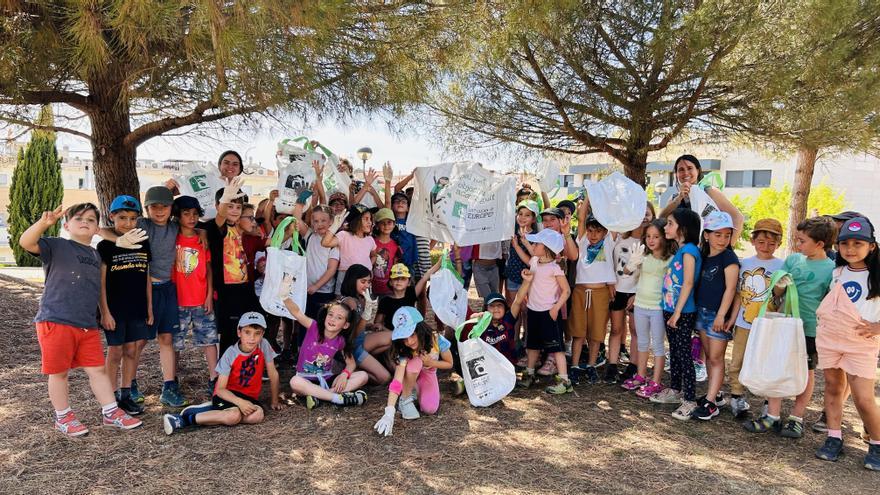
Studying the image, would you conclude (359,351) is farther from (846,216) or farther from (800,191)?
(800,191)

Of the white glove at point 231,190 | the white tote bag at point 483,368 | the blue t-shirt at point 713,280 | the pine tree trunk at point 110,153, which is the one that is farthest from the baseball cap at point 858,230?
the pine tree trunk at point 110,153

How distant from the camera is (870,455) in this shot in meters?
3.08

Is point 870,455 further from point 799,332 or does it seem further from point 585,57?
point 585,57

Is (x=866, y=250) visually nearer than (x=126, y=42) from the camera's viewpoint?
Yes

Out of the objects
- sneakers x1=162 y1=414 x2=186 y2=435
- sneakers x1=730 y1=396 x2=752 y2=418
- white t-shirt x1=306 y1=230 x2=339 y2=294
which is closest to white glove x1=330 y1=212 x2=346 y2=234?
white t-shirt x1=306 y1=230 x2=339 y2=294

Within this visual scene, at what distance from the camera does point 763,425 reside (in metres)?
3.47

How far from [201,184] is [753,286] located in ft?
14.0

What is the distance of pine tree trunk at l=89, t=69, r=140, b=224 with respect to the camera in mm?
4977

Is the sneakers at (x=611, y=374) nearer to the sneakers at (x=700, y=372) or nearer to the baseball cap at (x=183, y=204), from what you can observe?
the sneakers at (x=700, y=372)

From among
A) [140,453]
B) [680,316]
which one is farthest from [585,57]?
[140,453]

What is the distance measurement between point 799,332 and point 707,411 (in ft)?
2.54

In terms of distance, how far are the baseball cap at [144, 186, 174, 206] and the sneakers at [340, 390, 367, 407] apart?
1.66 m

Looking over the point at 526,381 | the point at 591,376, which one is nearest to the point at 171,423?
the point at 526,381

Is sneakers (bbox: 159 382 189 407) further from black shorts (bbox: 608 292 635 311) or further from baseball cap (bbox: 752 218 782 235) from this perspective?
baseball cap (bbox: 752 218 782 235)
